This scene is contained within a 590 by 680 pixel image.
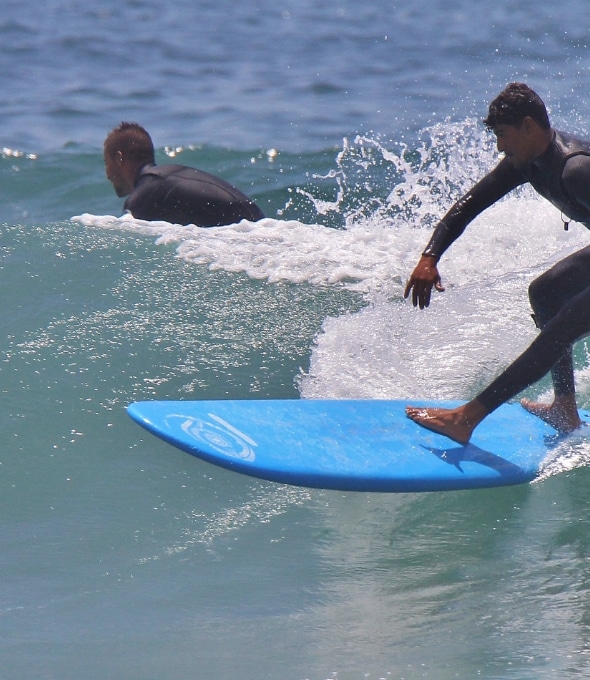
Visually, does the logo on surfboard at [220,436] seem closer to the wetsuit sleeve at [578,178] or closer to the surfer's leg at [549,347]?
the surfer's leg at [549,347]

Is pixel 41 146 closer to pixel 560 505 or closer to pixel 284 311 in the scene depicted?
pixel 284 311

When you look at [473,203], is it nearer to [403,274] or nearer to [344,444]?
[344,444]

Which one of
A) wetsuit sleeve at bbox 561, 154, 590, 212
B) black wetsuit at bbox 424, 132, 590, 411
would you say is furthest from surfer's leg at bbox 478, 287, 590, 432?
wetsuit sleeve at bbox 561, 154, 590, 212

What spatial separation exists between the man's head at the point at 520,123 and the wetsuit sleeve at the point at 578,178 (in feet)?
0.39

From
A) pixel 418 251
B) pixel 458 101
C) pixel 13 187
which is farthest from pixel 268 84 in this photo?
pixel 418 251

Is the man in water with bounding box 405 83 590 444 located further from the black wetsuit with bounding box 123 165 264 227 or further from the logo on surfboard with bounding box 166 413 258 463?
the black wetsuit with bounding box 123 165 264 227

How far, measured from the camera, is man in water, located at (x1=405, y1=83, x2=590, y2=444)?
351cm

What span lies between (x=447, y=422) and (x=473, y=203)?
817 millimetres

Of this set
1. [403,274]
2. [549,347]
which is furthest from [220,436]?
[403,274]

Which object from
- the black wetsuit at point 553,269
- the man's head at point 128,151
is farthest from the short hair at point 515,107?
the man's head at point 128,151

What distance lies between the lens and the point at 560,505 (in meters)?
3.61

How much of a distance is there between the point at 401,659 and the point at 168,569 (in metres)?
0.84

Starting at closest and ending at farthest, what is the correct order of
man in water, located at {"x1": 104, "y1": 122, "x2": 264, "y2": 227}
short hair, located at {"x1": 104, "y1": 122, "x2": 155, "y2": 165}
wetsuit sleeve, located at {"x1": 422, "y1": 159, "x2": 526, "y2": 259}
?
wetsuit sleeve, located at {"x1": 422, "y1": 159, "x2": 526, "y2": 259} < man in water, located at {"x1": 104, "y1": 122, "x2": 264, "y2": 227} < short hair, located at {"x1": 104, "y1": 122, "x2": 155, "y2": 165}

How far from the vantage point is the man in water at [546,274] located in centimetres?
351
